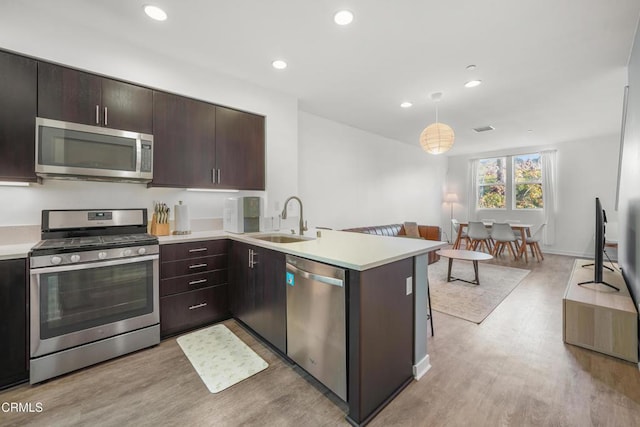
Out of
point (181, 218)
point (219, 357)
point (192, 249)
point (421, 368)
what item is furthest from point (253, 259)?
point (421, 368)

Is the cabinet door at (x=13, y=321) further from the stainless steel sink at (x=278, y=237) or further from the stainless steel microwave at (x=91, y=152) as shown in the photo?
the stainless steel sink at (x=278, y=237)

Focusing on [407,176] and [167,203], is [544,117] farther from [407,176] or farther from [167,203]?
[167,203]

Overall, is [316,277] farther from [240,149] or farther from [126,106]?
[126,106]

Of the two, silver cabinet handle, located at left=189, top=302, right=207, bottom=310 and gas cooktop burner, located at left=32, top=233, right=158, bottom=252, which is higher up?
gas cooktop burner, located at left=32, top=233, right=158, bottom=252

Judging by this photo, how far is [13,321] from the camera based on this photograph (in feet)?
5.74

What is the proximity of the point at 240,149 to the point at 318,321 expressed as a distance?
2.24 m

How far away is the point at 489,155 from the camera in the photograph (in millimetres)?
7379

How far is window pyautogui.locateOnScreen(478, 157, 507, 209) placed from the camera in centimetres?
724

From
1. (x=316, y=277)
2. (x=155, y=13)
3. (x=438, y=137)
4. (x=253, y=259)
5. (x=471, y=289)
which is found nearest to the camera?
(x=316, y=277)

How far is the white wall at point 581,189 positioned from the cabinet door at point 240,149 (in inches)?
276

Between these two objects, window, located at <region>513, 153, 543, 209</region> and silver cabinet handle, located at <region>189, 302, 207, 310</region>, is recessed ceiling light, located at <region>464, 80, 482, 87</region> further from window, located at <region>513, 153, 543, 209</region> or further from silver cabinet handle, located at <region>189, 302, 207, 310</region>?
window, located at <region>513, 153, 543, 209</region>

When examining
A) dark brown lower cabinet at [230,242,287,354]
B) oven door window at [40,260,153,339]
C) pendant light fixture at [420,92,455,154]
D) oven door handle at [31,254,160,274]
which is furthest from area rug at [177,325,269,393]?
pendant light fixture at [420,92,455,154]

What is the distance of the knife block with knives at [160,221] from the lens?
2.64m
